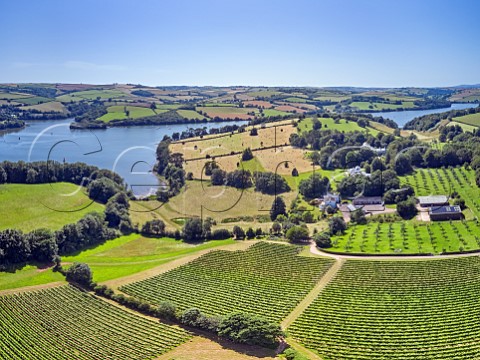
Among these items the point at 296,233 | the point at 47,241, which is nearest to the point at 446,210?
the point at 296,233

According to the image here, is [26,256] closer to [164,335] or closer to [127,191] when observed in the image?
[164,335]

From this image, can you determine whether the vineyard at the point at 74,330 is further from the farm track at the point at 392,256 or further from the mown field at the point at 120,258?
the farm track at the point at 392,256

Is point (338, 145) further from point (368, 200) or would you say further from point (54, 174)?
point (54, 174)

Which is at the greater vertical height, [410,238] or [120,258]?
[410,238]

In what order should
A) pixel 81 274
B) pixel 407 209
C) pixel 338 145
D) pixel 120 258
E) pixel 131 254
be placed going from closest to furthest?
pixel 81 274
pixel 120 258
pixel 131 254
pixel 407 209
pixel 338 145

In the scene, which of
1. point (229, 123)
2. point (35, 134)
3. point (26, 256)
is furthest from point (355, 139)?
point (35, 134)

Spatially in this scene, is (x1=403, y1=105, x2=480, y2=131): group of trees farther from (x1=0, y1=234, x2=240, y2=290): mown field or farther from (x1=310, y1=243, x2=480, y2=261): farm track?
(x1=0, y1=234, x2=240, y2=290): mown field
